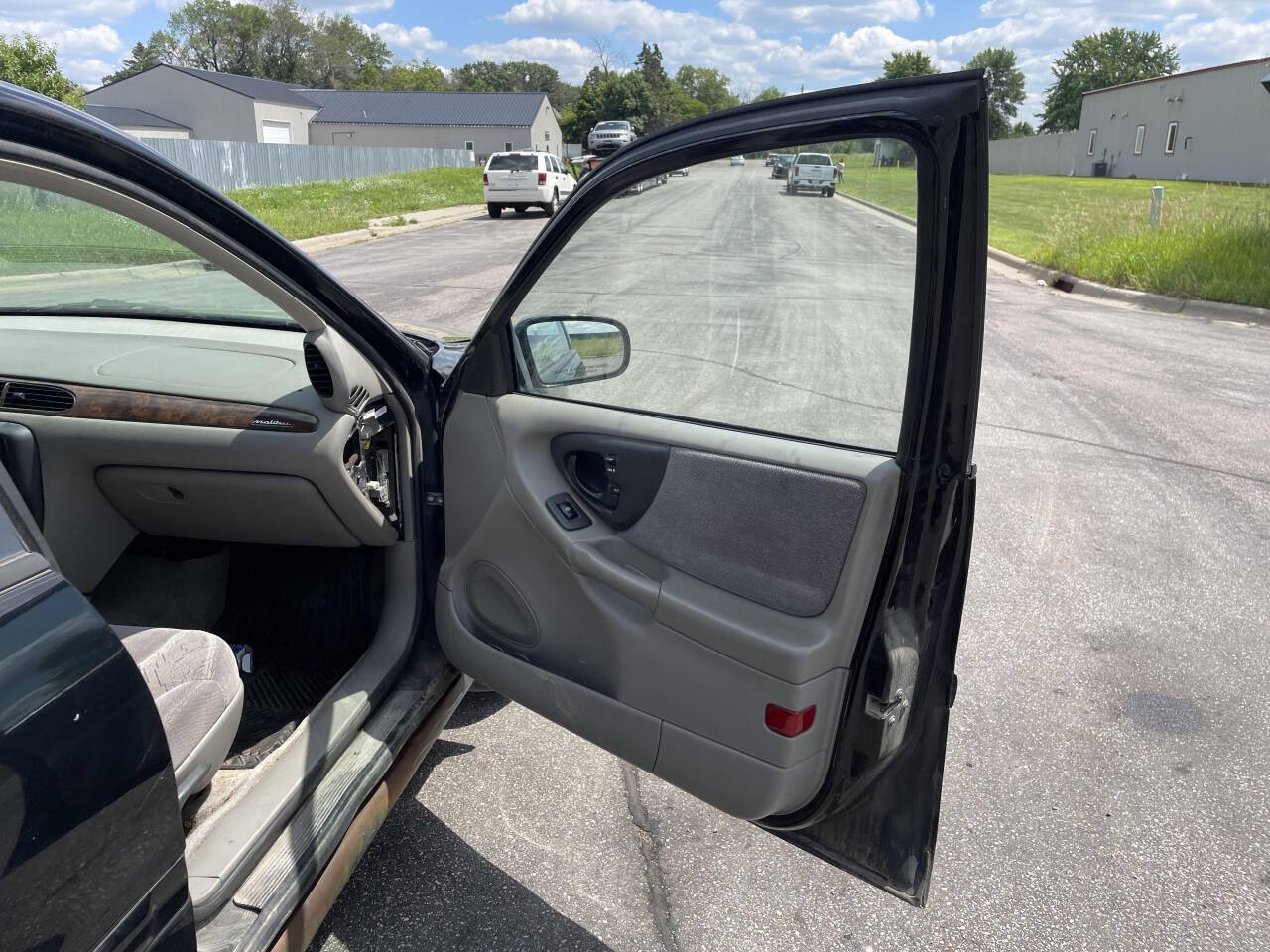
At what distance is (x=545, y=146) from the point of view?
→ 72.4m

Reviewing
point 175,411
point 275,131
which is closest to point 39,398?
point 175,411

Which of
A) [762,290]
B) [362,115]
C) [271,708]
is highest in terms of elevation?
[362,115]

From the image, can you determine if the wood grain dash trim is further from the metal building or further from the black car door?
the metal building

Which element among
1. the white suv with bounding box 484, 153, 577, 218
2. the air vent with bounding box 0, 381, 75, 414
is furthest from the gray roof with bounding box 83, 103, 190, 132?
the air vent with bounding box 0, 381, 75, 414

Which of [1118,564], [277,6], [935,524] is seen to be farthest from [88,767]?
[277,6]

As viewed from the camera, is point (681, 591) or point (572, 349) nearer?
point (681, 591)

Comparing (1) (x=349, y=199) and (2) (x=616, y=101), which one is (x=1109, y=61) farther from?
(1) (x=349, y=199)

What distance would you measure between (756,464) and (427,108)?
236ft

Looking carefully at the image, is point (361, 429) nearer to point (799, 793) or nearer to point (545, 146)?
point (799, 793)

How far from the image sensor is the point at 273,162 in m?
31.7

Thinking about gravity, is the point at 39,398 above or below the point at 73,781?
above

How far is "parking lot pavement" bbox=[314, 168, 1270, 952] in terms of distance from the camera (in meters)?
2.42

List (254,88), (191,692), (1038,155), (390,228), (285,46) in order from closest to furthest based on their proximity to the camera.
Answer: (191,692) → (390,228) → (254,88) → (1038,155) → (285,46)

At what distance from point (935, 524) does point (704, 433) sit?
0.52 metres
